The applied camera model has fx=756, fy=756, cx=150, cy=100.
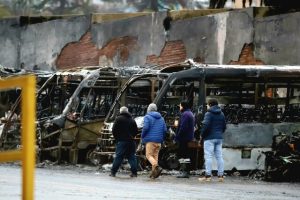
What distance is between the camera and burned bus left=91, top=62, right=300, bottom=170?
1694cm

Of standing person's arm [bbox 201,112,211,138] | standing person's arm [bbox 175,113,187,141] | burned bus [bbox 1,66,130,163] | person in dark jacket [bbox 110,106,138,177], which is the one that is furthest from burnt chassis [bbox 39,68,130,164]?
→ standing person's arm [bbox 201,112,211,138]

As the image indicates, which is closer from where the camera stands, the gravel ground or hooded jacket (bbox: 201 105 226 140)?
the gravel ground

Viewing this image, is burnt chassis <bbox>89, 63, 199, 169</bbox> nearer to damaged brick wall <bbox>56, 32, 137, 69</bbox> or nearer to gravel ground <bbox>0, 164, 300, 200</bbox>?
gravel ground <bbox>0, 164, 300, 200</bbox>

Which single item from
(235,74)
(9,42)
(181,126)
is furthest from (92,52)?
(181,126)

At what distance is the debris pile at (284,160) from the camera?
15.6 meters

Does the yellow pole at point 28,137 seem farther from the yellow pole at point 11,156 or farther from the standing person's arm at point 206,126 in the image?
the standing person's arm at point 206,126

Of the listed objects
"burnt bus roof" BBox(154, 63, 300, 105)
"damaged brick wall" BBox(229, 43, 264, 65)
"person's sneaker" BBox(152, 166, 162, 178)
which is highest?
"damaged brick wall" BBox(229, 43, 264, 65)

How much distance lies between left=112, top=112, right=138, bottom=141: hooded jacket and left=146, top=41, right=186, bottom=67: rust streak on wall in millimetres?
11245

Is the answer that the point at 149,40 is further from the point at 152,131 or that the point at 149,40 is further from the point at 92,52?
the point at 152,131

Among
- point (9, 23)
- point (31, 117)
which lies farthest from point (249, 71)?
point (9, 23)

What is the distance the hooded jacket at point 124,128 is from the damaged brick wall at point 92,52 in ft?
44.4

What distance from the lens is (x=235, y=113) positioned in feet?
56.5

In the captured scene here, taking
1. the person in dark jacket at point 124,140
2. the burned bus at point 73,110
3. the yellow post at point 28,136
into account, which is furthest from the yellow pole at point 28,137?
the burned bus at point 73,110

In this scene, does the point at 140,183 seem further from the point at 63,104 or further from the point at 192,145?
the point at 63,104
